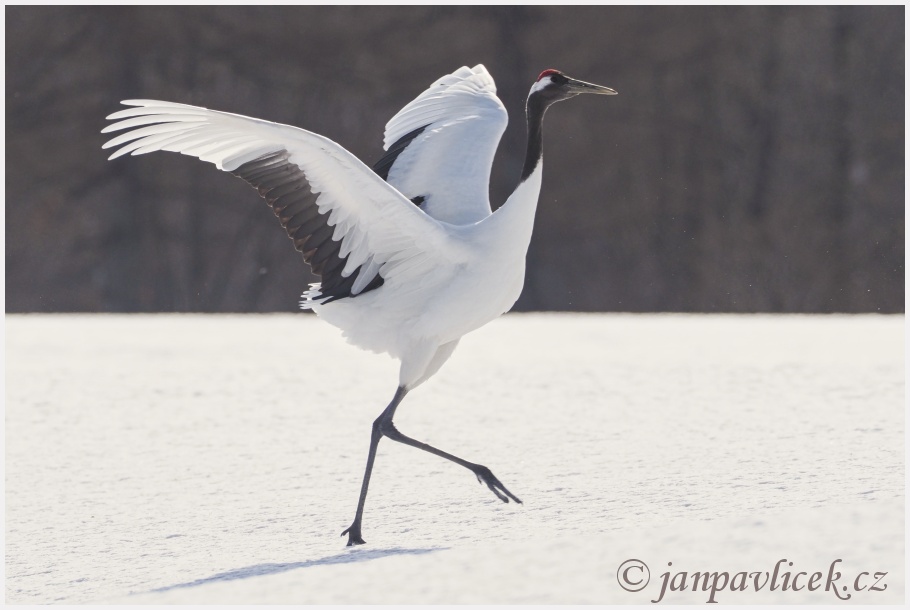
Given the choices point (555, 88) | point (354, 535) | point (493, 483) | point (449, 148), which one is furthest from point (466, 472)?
point (555, 88)

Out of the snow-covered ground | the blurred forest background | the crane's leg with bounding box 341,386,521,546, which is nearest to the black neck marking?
the crane's leg with bounding box 341,386,521,546

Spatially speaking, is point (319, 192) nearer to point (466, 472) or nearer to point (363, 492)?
point (363, 492)

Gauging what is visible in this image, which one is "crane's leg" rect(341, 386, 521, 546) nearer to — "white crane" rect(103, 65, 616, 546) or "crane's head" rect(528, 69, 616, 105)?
"white crane" rect(103, 65, 616, 546)

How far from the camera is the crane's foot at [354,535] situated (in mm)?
5012

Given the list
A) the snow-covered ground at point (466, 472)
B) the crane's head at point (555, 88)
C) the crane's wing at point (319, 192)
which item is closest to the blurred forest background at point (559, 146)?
the snow-covered ground at point (466, 472)

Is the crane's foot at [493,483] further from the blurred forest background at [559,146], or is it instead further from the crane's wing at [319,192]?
the blurred forest background at [559,146]

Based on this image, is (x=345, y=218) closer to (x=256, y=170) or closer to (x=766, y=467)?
(x=256, y=170)

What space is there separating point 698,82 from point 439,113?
13637mm

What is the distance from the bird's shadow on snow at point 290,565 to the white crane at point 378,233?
31cm

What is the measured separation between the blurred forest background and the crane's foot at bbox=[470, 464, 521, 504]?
44.6 feet

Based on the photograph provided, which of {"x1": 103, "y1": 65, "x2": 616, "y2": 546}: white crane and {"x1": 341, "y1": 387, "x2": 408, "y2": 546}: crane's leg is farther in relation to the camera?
{"x1": 341, "y1": 387, "x2": 408, "y2": 546}: crane's leg

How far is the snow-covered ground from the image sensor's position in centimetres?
409

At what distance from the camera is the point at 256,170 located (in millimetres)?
5082

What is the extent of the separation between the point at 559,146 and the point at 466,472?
43.6 feet
